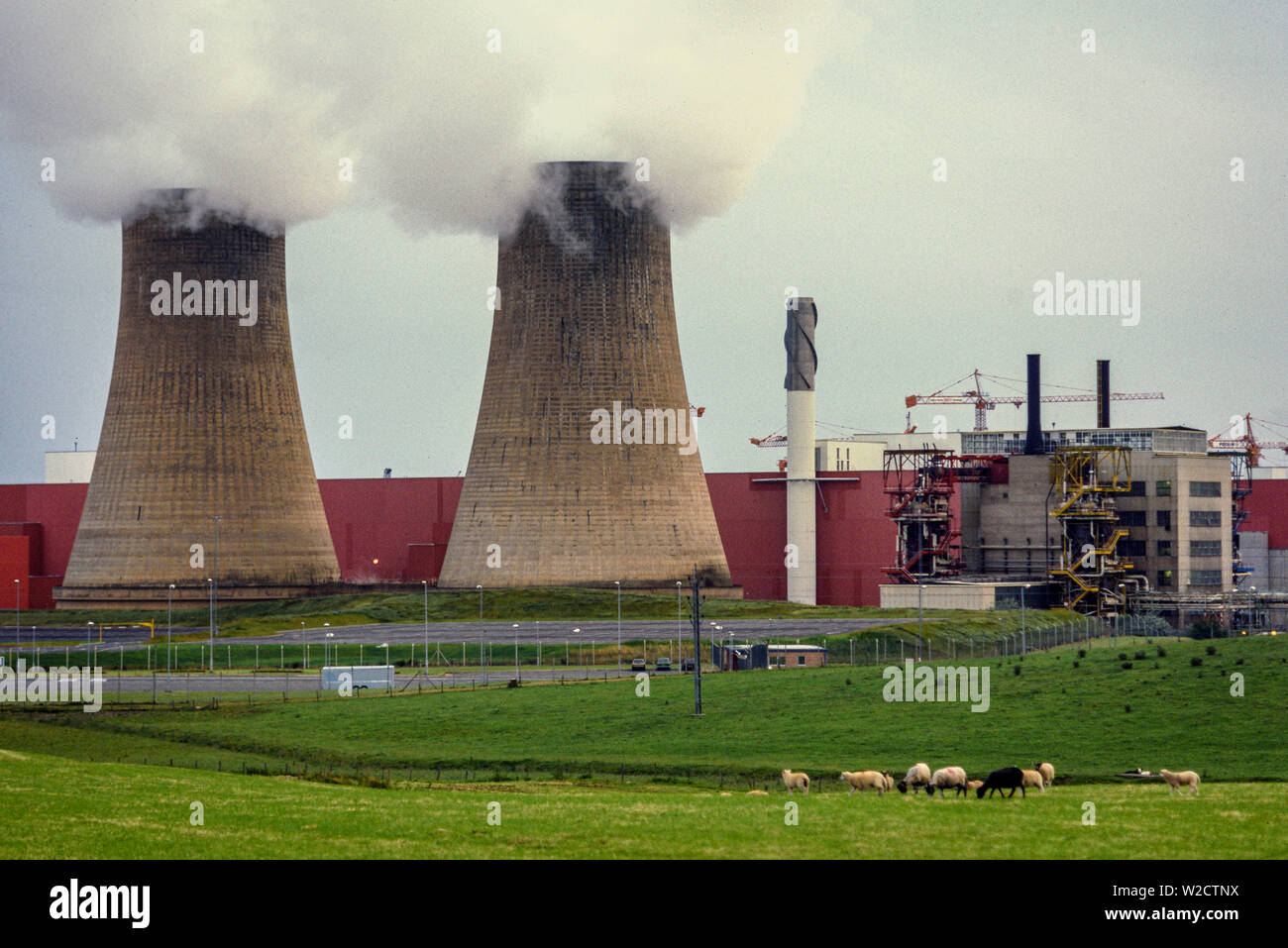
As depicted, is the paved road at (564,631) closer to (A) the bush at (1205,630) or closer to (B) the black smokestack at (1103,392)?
(A) the bush at (1205,630)

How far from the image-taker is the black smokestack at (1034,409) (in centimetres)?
8725

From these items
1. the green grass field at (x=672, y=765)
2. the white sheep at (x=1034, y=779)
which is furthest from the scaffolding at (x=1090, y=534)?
the white sheep at (x=1034, y=779)

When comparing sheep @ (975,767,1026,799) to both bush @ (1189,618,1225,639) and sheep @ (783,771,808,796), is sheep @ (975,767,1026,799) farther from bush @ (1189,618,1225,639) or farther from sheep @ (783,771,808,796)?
bush @ (1189,618,1225,639)

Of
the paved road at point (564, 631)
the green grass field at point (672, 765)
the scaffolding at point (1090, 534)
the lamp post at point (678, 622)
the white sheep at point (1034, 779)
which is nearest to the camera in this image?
the green grass field at point (672, 765)

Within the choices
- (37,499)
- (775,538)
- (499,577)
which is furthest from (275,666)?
→ (37,499)

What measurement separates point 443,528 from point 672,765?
6129 cm

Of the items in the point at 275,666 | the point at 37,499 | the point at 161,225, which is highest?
the point at 161,225

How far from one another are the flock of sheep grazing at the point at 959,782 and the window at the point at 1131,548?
55005mm

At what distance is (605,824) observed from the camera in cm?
2008

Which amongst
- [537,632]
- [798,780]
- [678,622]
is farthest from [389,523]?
[798,780]

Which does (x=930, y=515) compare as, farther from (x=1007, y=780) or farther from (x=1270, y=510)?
(x=1007, y=780)
